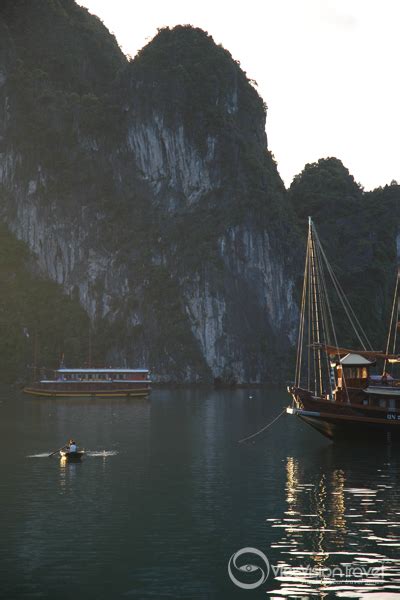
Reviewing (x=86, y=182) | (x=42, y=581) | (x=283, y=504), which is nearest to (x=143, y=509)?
(x=283, y=504)

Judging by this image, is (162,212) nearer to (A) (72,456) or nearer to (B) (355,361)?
(B) (355,361)

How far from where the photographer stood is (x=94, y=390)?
12650 centimetres

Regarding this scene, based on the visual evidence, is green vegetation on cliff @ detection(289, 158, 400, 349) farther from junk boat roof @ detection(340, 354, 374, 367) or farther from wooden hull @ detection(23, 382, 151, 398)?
junk boat roof @ detection(340, 354, 374, 367)

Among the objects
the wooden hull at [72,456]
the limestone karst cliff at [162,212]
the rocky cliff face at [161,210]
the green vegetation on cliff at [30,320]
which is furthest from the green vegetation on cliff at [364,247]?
the wooden hull at [72,456]

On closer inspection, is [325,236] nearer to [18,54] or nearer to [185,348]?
[185,348]

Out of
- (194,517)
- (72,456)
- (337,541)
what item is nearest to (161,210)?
(72,456)

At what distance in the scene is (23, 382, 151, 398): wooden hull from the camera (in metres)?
125

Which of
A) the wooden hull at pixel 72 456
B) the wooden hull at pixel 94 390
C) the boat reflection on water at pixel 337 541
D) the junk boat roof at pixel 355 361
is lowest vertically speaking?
the boat reflection on water at pixel 337 541

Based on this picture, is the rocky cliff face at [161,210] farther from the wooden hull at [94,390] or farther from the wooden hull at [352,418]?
the wooden hull at [352,418]

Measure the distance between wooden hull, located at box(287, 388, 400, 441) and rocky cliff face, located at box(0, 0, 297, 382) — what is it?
9330 centimetres

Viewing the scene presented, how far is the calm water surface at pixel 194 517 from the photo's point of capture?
28875 mm

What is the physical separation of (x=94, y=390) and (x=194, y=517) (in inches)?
3519

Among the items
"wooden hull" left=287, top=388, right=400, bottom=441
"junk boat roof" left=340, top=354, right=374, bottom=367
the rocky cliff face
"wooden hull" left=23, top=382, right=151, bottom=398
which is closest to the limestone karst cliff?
the rocky cliff face

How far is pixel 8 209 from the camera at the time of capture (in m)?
174
